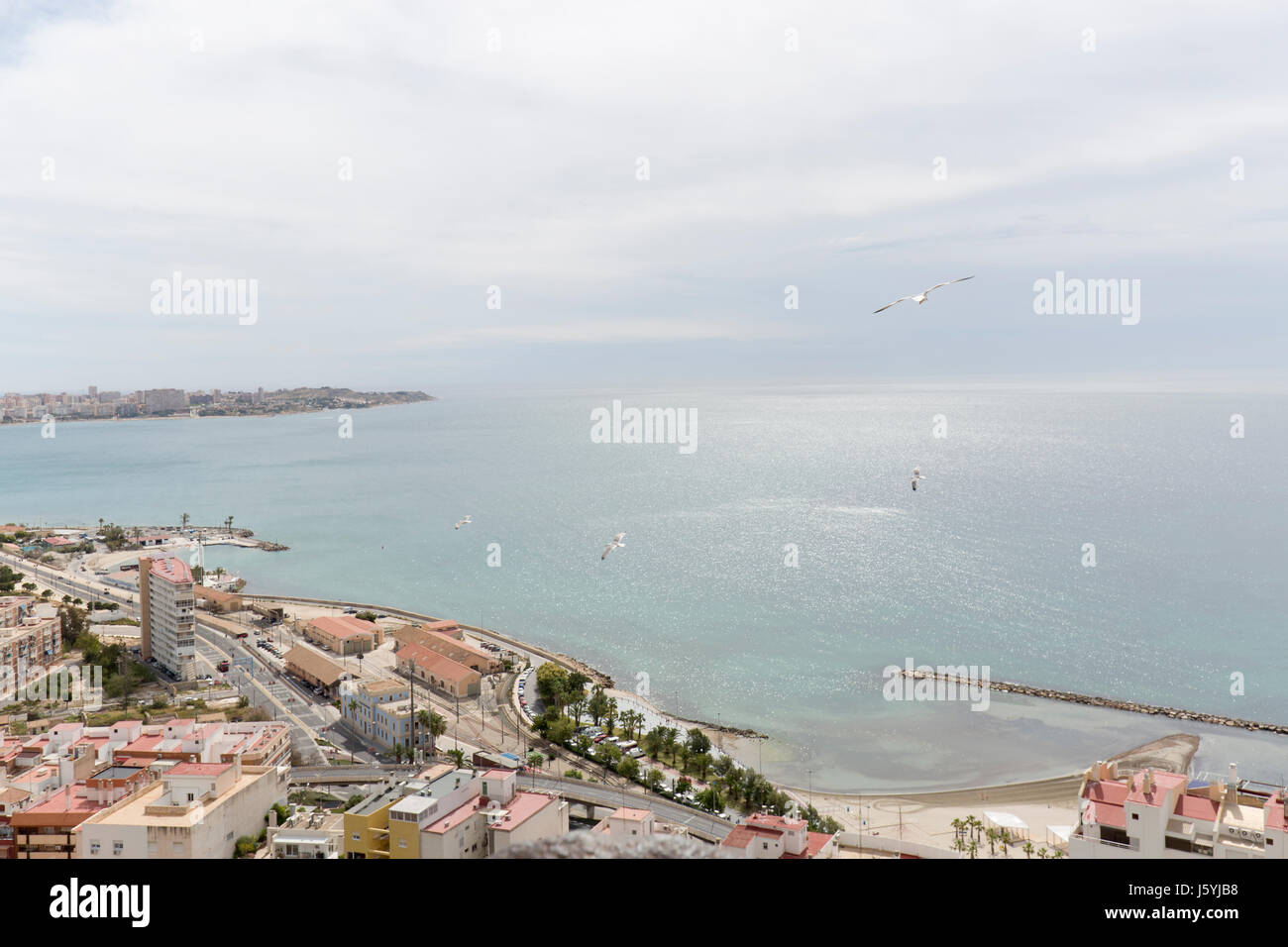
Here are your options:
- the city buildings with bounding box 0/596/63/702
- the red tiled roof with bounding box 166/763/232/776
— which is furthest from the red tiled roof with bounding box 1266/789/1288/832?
the city buildings with bounding box 0/596/63/702

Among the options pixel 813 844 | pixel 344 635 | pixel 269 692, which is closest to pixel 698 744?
pixel 813 844

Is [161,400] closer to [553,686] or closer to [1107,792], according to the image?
[553,686]

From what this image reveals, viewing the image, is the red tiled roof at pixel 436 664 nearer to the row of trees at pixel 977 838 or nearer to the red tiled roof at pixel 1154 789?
the row of trees at pixel 977 838

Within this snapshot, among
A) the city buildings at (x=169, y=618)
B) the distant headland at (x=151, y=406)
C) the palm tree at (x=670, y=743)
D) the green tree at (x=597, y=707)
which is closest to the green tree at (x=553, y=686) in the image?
the green tree at (x=597, y=707)
